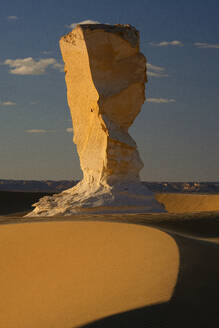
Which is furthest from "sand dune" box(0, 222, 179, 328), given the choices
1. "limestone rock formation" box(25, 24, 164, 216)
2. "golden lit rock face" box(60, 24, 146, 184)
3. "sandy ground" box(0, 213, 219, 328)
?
"golden lit rock face" box(60, 24, 146, 184)

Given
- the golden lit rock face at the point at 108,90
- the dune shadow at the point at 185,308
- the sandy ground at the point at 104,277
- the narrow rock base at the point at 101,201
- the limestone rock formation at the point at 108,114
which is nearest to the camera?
the dune shadow at the point at 185,308

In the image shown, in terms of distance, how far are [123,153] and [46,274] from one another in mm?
9777

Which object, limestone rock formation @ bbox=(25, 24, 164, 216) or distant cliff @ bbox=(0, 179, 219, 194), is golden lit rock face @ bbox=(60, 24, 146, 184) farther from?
distant cliff @ bbox=(0, 179, 219, 194)

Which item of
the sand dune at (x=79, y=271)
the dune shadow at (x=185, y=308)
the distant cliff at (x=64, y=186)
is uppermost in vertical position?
the dune shadow at (x=185, y=308)

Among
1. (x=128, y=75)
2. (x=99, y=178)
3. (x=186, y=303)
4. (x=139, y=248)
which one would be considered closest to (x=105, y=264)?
(x=139, y=248)

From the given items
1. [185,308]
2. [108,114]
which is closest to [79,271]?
[185,308]

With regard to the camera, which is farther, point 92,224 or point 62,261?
point 92,224

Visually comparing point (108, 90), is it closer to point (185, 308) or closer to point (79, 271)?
point (79, 271)

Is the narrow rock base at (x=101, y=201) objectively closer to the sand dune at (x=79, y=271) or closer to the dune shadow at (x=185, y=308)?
the sand dune at (x=79, y=271)

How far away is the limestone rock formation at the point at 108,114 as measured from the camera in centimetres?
1750

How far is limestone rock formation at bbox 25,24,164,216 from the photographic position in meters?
17.5

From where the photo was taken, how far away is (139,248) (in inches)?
345

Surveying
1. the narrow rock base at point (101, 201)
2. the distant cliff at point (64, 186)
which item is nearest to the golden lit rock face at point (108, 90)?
the narrow rock base at point (101, 201)

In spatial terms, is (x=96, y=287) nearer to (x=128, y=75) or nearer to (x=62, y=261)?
(x=62, y=261)
